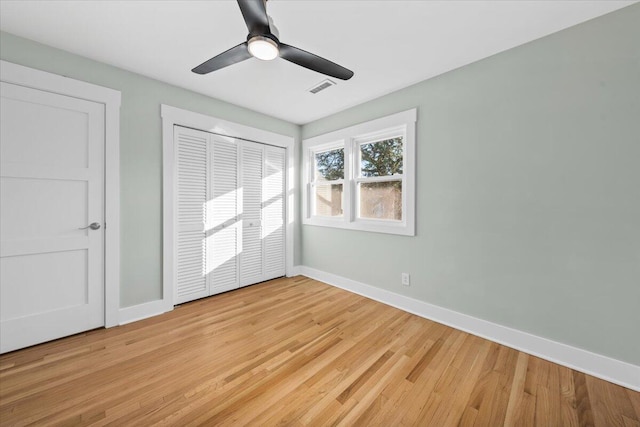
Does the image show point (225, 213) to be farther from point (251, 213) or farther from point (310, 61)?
point (310, 61)

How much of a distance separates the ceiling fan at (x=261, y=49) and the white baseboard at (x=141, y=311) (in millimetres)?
2353

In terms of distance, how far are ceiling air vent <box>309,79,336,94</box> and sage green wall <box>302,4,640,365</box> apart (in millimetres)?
875

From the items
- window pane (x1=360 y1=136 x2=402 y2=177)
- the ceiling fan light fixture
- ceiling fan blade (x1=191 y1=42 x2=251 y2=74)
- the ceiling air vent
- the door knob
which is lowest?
the door knob

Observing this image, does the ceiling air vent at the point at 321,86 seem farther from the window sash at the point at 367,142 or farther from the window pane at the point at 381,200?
the window pane at the point at 381,200

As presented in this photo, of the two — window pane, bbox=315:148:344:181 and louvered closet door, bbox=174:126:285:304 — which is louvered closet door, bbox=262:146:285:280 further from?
window pane, bbox=315:148:344:181

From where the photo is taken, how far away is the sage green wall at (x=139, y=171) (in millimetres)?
2477

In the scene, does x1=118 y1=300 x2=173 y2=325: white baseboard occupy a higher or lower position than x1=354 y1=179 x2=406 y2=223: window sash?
lower

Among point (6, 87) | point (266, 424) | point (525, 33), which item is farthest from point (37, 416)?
point (525, 33)

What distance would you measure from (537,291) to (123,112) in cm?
407

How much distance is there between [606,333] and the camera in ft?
5.77

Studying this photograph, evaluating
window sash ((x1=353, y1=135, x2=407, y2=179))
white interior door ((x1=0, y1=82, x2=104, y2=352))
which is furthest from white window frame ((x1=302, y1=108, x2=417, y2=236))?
white interior door ((x1=0, y1=82, x2=104, y2=352))

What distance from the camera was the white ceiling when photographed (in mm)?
1708

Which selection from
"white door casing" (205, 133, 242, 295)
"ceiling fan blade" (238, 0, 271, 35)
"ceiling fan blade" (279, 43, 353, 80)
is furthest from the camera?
"white door casing" (205, 133, 242, 295)

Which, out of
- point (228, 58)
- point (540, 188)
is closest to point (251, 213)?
point (228, 58)
